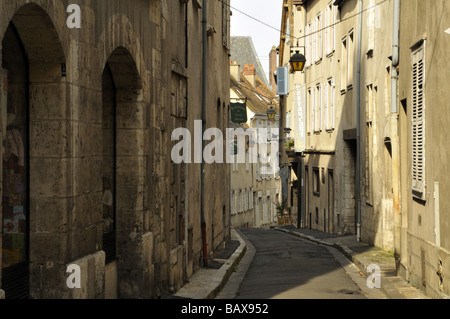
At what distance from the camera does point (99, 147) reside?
7.99 metres

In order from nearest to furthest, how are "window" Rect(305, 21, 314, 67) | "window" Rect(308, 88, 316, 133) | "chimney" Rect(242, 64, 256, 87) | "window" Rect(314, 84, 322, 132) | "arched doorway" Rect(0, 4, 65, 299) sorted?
"arched doorway" Rect(0, 4, 65, 299) → "window" Rect(314, 84, 322, 132) → "window" Rect(308, 88, 316, 133) → "window" Rect(305, 21, 314, 67) → "chimney" Rect(242, 64, 256, 87)

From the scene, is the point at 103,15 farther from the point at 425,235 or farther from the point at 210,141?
the point at 210,141

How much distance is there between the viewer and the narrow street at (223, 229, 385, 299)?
11.4 meters

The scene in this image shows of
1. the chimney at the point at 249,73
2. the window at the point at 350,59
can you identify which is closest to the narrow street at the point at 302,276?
the window at the point at 350,59

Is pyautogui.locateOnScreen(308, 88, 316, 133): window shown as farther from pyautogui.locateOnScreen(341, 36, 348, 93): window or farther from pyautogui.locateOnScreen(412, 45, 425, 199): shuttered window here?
pyautogui.locateOnScreen(412, 45, 425, 199): shuttered window

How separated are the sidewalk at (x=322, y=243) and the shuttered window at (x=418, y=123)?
1.51 meters

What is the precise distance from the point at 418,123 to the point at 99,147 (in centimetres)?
499

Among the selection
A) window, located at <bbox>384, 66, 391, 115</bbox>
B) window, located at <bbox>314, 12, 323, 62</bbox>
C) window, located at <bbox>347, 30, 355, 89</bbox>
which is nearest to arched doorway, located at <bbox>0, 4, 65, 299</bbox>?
window, located at <bbox>384, 66, 391, 115</bbox>

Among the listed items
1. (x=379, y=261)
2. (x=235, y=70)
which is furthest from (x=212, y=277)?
(x=235, y=70)

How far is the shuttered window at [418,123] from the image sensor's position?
10375 millimetres

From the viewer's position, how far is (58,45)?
6816 millimetres

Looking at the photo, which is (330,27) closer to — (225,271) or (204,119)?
(204,119)

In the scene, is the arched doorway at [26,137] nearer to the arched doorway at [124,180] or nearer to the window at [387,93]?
the arched doorway at [124,180]

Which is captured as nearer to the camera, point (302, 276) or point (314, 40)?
point (302, 276)
